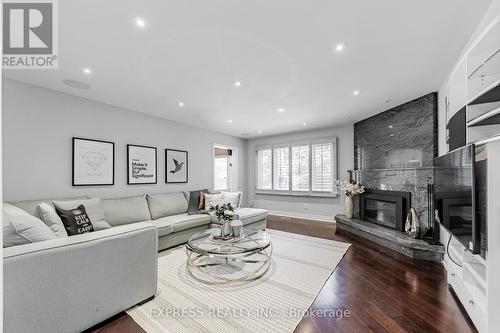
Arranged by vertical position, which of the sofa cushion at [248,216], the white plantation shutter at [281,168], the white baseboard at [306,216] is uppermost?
the white plantation shutter at [281,168]

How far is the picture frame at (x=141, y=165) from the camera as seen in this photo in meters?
4.10

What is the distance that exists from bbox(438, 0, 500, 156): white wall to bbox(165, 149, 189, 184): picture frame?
4490mm

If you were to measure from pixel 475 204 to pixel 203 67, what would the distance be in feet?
8.96

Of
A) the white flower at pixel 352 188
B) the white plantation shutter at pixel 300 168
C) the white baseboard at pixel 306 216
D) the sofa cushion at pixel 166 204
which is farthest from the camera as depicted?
the white plantation shutter at pixel 300 168

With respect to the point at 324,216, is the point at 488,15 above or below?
above

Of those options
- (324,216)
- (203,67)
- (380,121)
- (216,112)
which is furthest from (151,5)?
(324,216)

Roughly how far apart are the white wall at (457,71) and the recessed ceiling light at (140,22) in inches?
106

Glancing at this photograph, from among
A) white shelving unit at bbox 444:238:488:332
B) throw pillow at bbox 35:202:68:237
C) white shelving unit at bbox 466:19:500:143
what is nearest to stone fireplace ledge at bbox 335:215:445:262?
white shelving unit at bbox 444:238:488:332

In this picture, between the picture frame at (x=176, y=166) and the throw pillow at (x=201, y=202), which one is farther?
the picture frame at (x=176, y=166)

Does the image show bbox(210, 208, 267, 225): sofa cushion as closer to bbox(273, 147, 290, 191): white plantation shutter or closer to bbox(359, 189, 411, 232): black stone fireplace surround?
bbox(273, 147, 290, 191): white plantation shutter

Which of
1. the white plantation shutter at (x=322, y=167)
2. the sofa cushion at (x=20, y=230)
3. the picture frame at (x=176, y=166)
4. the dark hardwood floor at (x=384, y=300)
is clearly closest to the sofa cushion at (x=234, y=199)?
the picture frame at (x=176, y=166)

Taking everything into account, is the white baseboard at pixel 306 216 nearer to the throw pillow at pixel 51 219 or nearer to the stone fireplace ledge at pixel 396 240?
the stone fireplace ledge at pixel 396 240

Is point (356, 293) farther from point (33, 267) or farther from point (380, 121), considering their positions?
point (380, 121)

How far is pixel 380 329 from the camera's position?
6.00ft
